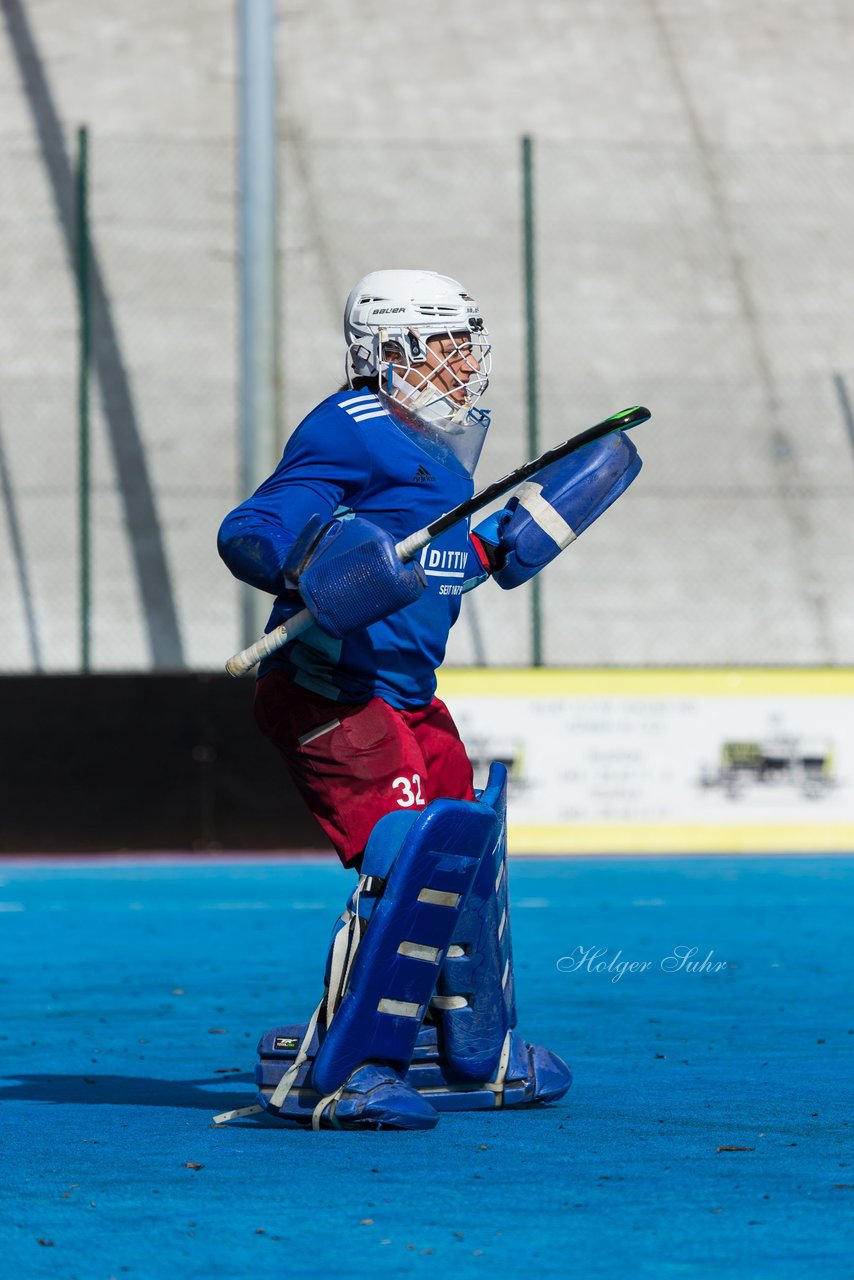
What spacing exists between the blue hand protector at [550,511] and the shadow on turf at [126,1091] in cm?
135

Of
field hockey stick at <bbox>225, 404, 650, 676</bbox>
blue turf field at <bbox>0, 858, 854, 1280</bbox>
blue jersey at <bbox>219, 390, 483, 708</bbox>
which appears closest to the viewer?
blue turf field at <bbox>0, 858, 854, 1280</bbox>

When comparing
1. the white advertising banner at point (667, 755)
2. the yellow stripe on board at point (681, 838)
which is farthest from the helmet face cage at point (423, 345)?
the yellow stripe on board at point (681, 838)

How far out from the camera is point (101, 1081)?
16.8 feet

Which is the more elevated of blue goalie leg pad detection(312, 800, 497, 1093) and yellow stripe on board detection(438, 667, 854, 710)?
yellow stripe on board detection(438, 667, 854, 710)

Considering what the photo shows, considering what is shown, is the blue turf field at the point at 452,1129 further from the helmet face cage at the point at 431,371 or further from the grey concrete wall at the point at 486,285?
the grey concrete wall at the point at 486,285

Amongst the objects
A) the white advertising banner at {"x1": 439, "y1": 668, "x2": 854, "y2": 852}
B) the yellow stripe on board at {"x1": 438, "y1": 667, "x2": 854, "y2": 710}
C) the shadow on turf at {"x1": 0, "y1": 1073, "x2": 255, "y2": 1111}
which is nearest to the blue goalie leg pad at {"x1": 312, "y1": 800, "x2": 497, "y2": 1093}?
the shadow on turf at {"x1": 0, "y1": 1073, "x2": 255, "y2": 1111}

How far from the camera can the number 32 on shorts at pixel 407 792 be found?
4.42 meters

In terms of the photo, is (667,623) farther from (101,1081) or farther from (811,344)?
(101,1081)

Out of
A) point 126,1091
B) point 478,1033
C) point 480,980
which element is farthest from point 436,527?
point 126,1091

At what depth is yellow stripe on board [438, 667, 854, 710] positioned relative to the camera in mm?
11586

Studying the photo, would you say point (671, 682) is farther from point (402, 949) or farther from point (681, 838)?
point (402, 949)

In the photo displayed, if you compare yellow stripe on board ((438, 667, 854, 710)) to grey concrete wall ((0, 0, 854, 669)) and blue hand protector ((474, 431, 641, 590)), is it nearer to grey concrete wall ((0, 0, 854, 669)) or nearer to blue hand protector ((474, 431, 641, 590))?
grey concrete wall ((0, 0, 854, 669))

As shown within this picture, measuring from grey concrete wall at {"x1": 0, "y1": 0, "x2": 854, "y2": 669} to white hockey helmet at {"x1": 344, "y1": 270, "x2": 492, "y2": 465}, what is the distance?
11.8m

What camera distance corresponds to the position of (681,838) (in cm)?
1155
